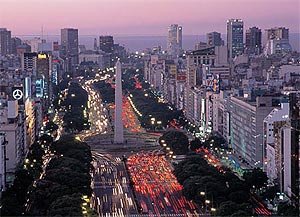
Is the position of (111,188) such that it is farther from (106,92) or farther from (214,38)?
(214,38)

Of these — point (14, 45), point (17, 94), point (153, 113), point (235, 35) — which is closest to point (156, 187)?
point (17, 94)

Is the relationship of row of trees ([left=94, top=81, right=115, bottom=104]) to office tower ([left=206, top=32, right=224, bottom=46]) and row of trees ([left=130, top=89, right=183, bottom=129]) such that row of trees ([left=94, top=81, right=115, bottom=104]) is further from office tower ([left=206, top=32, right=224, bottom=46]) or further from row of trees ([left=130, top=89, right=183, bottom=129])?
office tower ([left=206, top=32, right=224, bottom=46])

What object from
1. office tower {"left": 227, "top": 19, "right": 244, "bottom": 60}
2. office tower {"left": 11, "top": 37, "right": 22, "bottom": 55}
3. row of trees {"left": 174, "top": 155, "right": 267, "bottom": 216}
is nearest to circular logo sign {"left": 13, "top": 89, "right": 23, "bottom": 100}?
row of trees {"left": 174, "top": 155, "right": 267, "bottom": 216}

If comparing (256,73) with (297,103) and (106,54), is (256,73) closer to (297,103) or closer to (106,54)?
(297,103)

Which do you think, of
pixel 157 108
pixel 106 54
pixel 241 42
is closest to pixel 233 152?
pixel 157 108

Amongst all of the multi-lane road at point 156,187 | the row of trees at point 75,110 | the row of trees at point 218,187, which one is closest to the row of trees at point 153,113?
the row of trees at point 75,110
